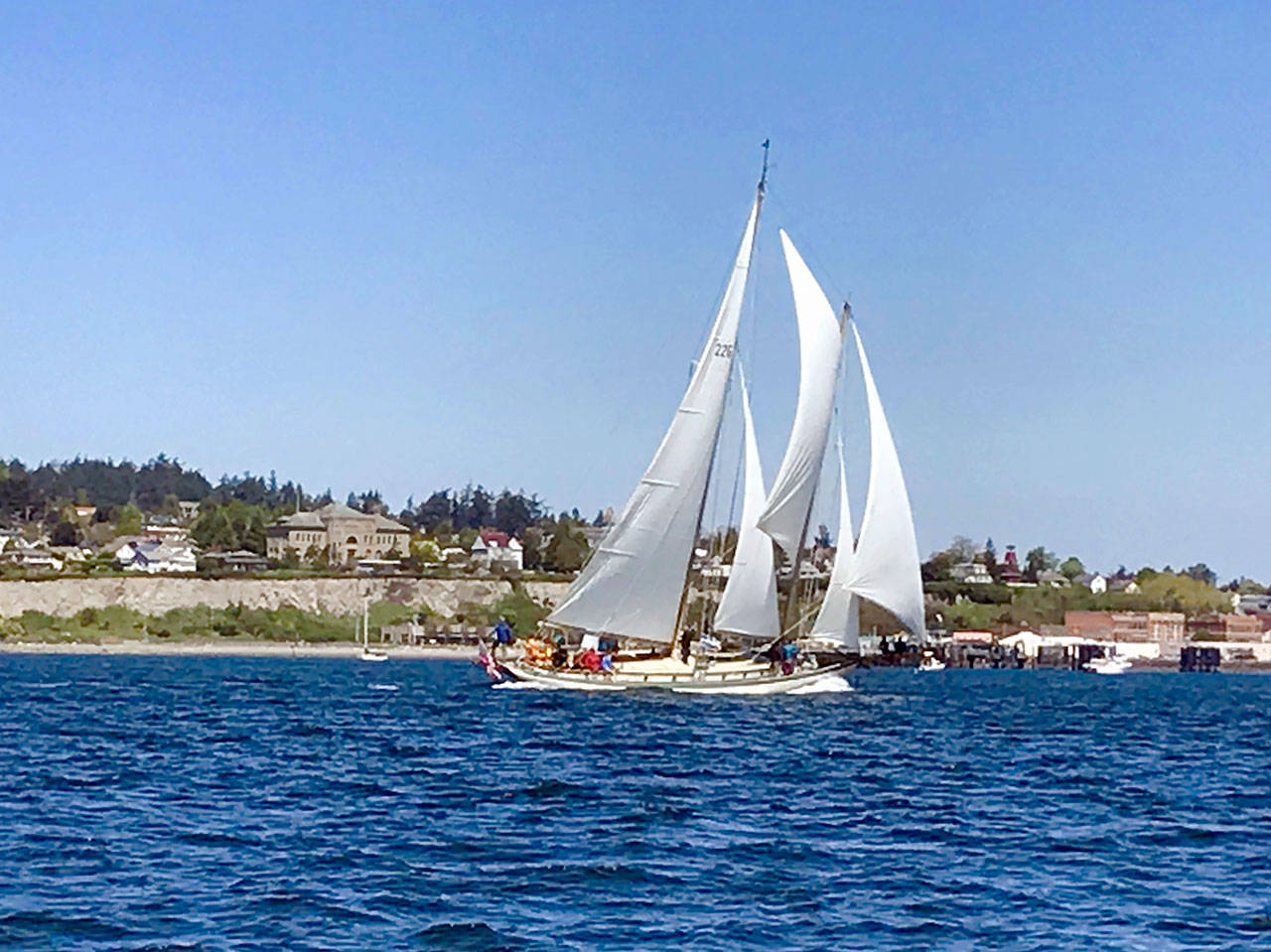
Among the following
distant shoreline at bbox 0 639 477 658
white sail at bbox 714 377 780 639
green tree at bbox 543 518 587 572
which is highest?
green tree at bbox 543 518 587 572

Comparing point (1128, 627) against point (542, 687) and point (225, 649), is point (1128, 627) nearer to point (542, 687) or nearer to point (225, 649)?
point (225, 649)

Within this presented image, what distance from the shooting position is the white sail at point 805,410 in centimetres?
6456

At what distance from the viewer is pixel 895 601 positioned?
2662 inches

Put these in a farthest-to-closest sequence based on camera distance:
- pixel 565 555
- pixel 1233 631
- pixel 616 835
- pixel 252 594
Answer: pixel 1233 631, pixel 565 555, pixel 252 594, pixel 616 835

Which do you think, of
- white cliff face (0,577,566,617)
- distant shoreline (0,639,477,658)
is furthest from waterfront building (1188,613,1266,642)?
distant shoreline (0,639,477,658)

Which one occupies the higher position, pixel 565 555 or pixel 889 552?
pixel 565 555

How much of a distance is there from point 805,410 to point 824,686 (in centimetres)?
985

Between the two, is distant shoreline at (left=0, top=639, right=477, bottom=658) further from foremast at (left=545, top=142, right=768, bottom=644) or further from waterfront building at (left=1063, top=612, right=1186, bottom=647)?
foremast at (left=545, top=142, right=768, bottom=644)

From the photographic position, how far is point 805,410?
213ft

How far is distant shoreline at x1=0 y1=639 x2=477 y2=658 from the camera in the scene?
142m

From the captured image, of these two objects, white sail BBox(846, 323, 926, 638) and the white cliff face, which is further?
the white cliff face

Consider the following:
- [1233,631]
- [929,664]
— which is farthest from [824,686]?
[1233,631]

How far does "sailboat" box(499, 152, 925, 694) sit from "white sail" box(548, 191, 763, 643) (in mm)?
43

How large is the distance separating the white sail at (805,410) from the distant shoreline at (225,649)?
8346 centimetres
